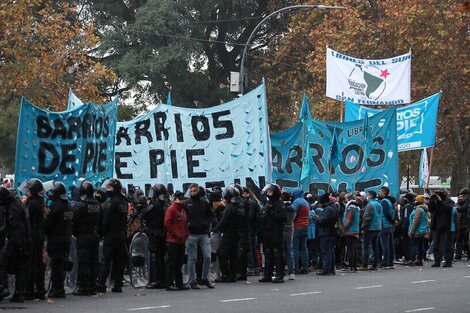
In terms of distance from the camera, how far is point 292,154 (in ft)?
96.6

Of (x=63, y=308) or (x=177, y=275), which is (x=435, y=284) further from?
(x=63, y=308)

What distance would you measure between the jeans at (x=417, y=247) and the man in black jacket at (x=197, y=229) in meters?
8.55

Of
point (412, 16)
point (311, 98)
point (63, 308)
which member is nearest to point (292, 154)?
point (63, 308)

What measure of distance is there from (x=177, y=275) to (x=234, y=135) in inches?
158

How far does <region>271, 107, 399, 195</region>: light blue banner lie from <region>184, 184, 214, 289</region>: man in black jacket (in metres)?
7.25

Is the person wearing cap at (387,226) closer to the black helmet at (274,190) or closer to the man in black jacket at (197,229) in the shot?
the black helmet at (274,190)

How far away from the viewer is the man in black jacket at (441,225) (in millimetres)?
28719

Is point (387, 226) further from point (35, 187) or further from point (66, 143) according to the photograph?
point (35, 187)

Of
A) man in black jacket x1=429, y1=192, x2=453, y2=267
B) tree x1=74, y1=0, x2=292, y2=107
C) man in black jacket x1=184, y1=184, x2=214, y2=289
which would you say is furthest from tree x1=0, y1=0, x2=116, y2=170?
man in black jacket x1=184, y1=184, x2=214, y2=289

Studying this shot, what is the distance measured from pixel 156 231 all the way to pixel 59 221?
2.71 meters

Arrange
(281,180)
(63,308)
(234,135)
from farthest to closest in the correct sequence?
(281,180)
(234,135)
(63,308)

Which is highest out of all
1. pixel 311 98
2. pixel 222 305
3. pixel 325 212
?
pixel 311 98

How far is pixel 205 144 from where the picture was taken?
24.6 meters

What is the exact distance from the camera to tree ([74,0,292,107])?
5291 centimetres
